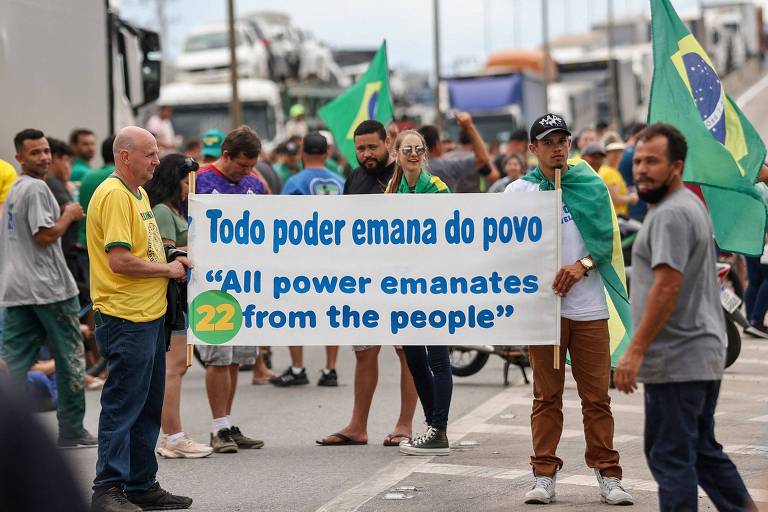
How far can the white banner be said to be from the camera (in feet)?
24.2

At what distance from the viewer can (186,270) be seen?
7469 millimetres

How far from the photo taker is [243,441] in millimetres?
8734

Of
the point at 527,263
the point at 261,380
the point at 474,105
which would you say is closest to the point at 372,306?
the point at 527,263

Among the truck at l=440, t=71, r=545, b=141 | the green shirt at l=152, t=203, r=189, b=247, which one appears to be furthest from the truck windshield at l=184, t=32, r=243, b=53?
the green shirt at l=152, t=203, r=189, b=247

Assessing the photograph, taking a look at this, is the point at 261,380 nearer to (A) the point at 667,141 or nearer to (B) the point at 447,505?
(B) the point at 447,505

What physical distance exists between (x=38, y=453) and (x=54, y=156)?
9520 millimetres

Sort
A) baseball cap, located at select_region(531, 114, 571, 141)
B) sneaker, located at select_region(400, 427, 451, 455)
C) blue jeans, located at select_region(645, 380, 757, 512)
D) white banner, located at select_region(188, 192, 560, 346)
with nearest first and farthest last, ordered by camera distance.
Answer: blue jeans, located at select_region(645, 380, 757, 512), baseball cap, located at select_region(531, 114, 571, 141), white banner, located at select_region(188, 192, 560, 346), sneaker, located at select_region(400, 427, 451, 455)

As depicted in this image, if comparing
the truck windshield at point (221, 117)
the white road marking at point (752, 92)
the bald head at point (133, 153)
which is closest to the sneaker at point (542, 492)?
the bald head at point (133, 153)

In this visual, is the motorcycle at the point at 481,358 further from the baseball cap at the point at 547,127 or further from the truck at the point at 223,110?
the truck at the point at 223,110

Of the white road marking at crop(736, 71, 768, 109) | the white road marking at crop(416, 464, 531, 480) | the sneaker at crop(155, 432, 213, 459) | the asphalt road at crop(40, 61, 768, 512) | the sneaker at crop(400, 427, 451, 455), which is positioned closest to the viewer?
the asphalt road at crop(40, 61, 768, 512)

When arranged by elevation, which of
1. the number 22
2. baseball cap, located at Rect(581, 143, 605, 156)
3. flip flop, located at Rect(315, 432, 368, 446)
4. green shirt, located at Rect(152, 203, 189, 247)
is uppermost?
baseball cap, located at Rect(581, 143, 605, 156)

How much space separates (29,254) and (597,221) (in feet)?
13.1

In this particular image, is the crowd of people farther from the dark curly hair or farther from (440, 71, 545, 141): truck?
(440, 71, 545, 141): truck

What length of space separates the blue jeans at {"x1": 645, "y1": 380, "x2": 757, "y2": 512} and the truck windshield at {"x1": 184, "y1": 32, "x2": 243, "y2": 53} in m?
33.9
